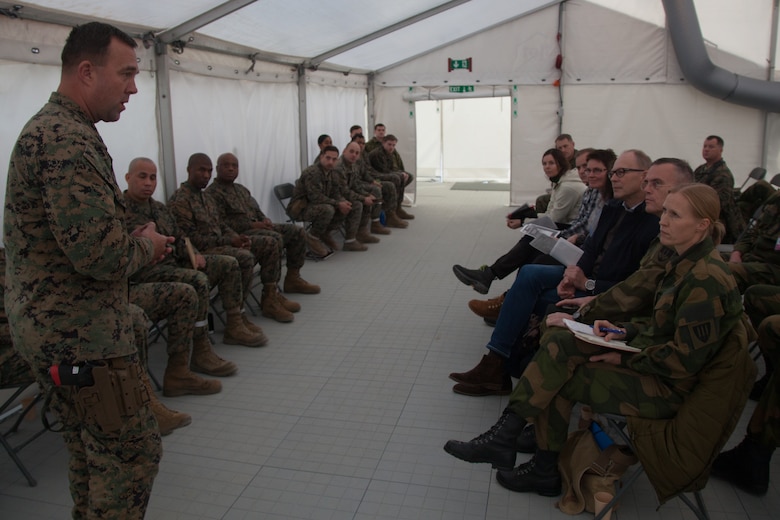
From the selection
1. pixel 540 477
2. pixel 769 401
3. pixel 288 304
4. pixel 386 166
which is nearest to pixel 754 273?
pixel 769 401

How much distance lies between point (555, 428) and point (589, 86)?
7.99 m

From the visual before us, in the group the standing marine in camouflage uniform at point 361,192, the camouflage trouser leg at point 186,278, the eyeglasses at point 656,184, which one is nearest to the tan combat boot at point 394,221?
the standing marine in camouflage uniform at point 361,192

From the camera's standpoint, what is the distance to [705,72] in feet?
27.7

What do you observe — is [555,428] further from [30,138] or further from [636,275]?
[30,138]

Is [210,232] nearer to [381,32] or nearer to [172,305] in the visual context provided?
[172,305]

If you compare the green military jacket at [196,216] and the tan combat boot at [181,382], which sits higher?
the green military jacket at [196,216]

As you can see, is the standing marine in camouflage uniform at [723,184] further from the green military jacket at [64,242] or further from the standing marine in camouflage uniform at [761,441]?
the green military jacket at [64,242]

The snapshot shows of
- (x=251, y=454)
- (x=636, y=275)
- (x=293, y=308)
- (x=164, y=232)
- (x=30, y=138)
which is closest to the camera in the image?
(x=30, y=138)

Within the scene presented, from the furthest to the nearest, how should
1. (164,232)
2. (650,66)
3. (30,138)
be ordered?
1. (650,66)
2. (164,232)
3. (30,138)

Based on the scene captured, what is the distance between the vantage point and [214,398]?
140 inches

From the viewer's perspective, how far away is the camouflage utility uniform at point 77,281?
169cm

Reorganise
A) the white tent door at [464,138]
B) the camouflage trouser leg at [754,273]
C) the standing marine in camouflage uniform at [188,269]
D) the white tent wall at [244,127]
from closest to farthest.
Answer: the camouflage trouser leg at [754,273] < the standing marine in camouflage uniform at [188,269] < the white tent wall at [244,127] < the white tent door at [464,138]

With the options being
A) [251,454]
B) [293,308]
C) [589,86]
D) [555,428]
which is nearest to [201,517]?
[251,454]

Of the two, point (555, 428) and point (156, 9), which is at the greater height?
point (156, 9)
